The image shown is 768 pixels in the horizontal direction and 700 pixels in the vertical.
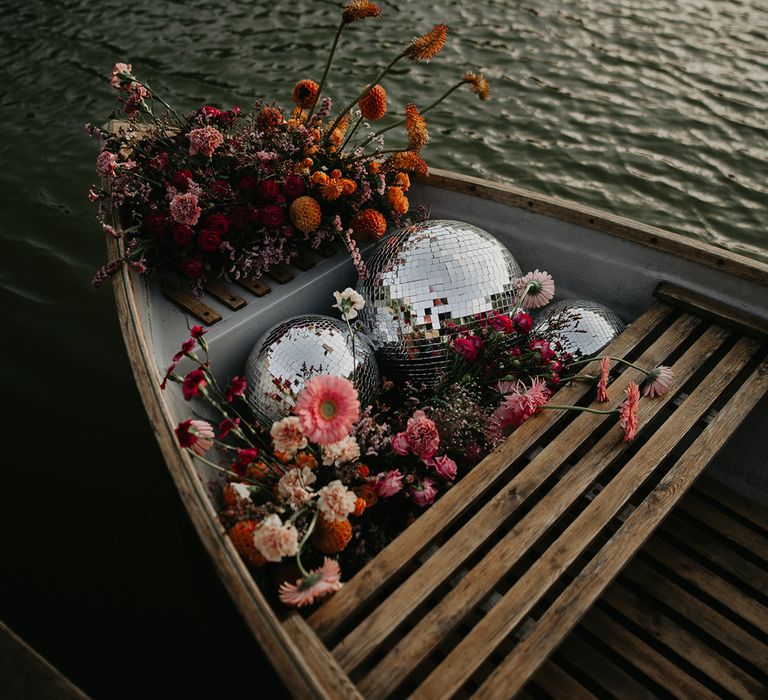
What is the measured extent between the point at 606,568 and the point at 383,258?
1.34 metres

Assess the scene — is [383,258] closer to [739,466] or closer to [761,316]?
[761,316]

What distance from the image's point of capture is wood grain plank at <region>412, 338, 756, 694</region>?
1.64 m

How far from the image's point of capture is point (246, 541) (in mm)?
1781

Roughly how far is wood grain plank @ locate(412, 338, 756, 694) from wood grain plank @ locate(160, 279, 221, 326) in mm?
1507

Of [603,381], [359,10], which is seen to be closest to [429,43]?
[359,10]

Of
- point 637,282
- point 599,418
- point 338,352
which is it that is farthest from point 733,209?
point 338,352

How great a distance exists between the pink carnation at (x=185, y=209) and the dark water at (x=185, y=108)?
1301 millimetres

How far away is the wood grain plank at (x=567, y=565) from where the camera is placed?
1642 millimetres

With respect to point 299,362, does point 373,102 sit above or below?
above

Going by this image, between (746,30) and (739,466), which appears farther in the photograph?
(746,30)

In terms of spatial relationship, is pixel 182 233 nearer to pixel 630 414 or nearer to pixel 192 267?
pixel 192 267

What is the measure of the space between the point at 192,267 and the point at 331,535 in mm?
1323

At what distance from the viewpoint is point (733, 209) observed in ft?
A: 15.9

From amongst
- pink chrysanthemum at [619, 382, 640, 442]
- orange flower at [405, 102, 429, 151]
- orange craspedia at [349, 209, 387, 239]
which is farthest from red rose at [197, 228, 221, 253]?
pink chrysanthemum at [619, 382, 640, 442]
